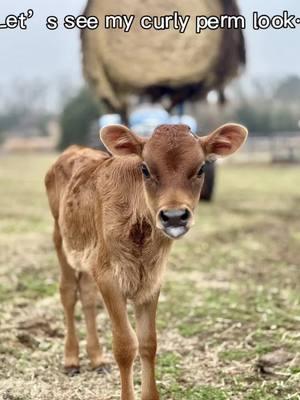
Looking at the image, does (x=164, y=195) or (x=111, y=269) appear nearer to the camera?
(x=164, y=195)

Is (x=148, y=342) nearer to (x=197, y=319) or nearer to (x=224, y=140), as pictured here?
(x=224, y=140)

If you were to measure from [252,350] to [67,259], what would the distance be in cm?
140

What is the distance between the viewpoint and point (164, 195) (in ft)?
11.0

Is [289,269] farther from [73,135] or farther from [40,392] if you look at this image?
[73,135]

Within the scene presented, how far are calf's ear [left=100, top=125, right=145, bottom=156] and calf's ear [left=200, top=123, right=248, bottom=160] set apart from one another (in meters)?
0.35

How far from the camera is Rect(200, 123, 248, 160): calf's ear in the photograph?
3.66 meters

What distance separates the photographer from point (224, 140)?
371 centimetres

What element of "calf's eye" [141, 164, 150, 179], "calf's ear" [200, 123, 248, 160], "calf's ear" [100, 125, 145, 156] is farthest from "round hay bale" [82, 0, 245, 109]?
"calf's eye" [141, 164, 150, 179]

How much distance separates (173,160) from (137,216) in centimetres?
43

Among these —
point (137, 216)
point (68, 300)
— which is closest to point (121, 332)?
point (137, 216)

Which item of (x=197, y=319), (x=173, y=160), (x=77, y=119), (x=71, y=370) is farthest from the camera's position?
(x=77, y=119)

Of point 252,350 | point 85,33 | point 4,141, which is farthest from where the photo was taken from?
point 4,141

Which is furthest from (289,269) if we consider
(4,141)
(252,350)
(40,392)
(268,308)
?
(4,141)

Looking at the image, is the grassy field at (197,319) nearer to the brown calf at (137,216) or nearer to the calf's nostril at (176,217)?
the brown calf at (137,216)
